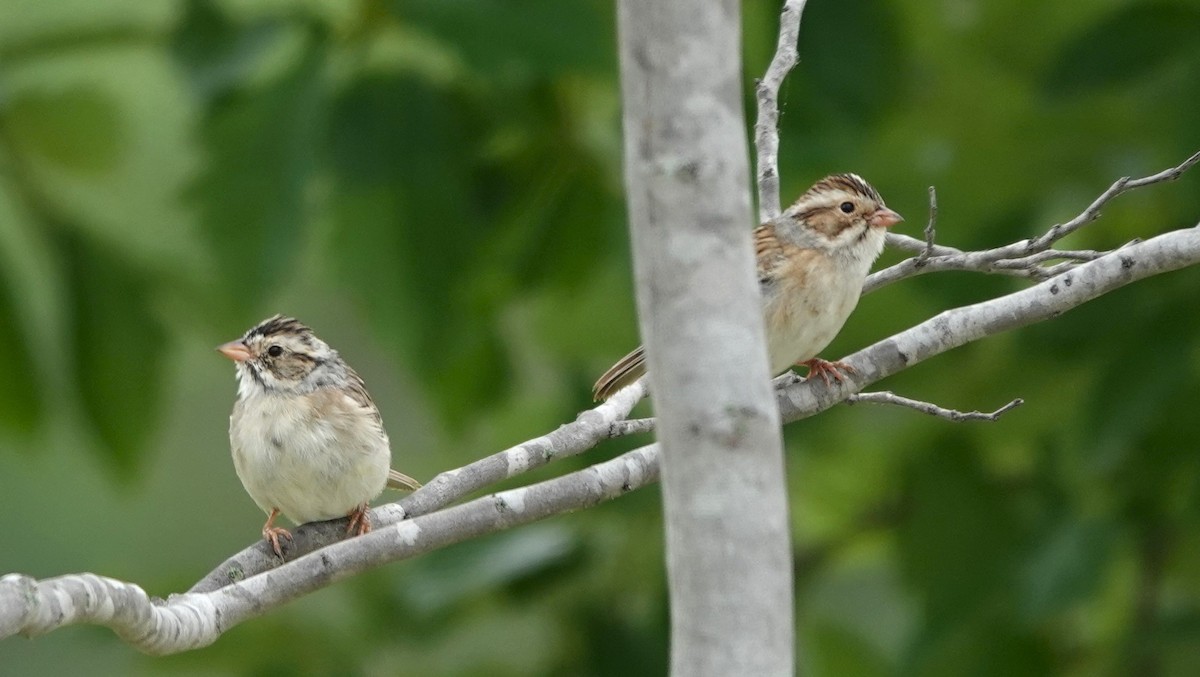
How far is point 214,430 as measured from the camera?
11.4m

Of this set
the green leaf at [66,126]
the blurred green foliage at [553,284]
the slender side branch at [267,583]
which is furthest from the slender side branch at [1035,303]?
the green leaf at [66,126]

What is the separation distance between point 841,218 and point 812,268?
0.33 meters

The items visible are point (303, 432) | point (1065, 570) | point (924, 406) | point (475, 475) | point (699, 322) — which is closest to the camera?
point (699, 322)

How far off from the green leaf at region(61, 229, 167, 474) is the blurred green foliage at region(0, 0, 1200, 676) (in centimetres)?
1

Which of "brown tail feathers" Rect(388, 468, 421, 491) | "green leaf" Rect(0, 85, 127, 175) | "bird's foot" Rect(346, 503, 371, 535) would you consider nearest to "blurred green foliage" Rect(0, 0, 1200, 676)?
"green leaf" Rect(0, 85, 127, 175)

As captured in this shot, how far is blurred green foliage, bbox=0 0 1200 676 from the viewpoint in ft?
18.8

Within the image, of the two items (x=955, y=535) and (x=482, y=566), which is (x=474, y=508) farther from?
(x=955, y=535)

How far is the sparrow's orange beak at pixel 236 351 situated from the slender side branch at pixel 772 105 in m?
1.93

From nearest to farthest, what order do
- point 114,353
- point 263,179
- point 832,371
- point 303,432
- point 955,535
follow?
point 832,371
point 303,432
point 263,179
point 114,353
point 955,535

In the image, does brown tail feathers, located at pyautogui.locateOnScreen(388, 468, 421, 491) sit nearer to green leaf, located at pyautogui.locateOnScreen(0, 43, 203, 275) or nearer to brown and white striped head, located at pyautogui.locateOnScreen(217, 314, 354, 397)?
brown and white striped head, located at pyautogui.locateOnScreen(217, 314, 354, 397)

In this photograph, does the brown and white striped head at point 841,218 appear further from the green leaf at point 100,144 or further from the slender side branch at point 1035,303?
the green leaf at point 100,144

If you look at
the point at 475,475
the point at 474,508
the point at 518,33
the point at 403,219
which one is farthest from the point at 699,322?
the point at 403,219

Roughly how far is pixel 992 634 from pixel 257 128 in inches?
141

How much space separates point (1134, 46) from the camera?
19.1 feet
